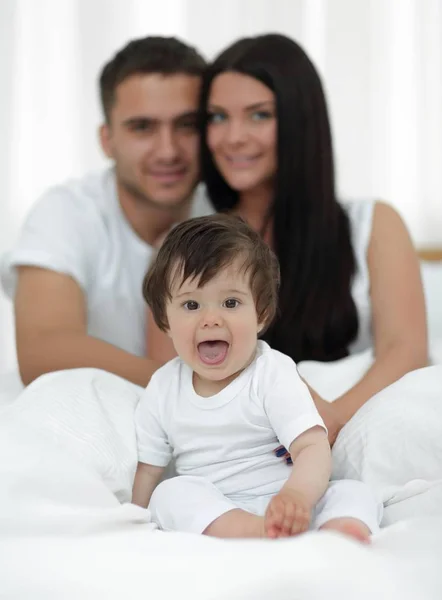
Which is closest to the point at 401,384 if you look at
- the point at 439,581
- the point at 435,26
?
the point at 439,581

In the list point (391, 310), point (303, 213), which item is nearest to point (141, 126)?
point (303, 213)

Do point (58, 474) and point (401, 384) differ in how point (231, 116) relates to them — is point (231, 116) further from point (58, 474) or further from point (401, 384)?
point (58, 474)

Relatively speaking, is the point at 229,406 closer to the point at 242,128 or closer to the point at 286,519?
the point at 286,519

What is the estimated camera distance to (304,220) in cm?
177

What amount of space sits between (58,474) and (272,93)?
3.35 feet

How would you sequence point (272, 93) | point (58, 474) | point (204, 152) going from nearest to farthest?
point (58, 474) < point (272, 93) < point (204, 152)

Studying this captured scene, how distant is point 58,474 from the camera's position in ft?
3.09

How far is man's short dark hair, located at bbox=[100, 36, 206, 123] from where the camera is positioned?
1791 millimetres

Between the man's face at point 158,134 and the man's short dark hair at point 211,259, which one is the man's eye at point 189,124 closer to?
the man's face at point 158,134

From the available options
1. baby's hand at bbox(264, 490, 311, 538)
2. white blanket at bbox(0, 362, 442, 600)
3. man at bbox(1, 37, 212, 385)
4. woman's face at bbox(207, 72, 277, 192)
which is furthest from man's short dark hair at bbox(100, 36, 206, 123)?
baby's hand at bbox(264, 490, 311, 538)

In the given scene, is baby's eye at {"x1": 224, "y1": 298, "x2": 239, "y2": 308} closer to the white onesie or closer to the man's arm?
the white onesie

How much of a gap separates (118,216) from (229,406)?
3.03 feet

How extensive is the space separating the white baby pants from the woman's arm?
37 centimetres

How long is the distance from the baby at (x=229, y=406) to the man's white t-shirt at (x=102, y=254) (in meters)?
0.74
